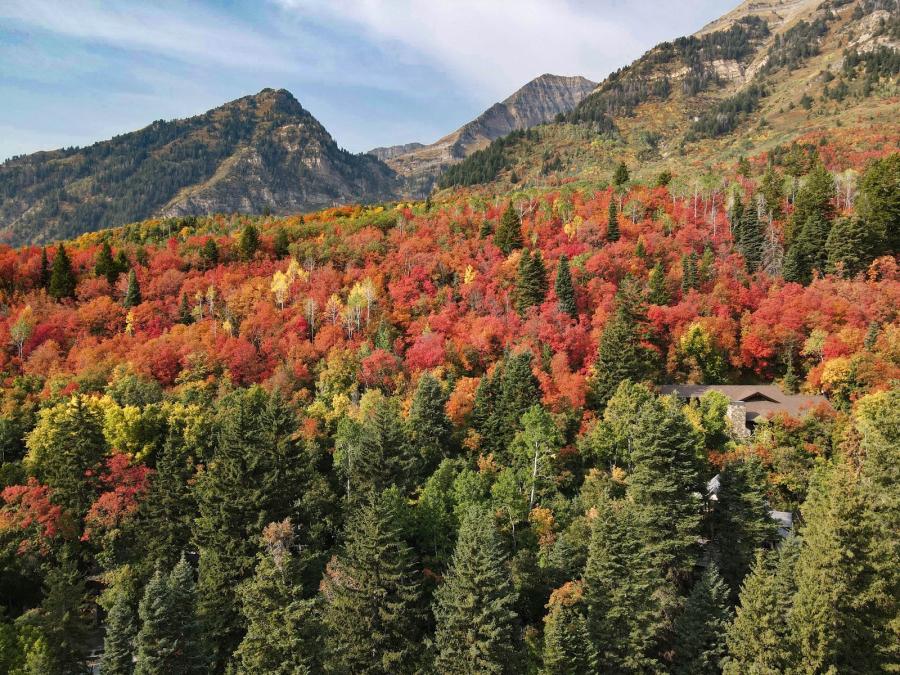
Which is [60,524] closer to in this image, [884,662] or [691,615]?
[691,615]

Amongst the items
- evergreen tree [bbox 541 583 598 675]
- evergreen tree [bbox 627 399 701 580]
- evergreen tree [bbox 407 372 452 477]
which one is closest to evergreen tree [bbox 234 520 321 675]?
evergreen tree [bbox 541 583 598 675]

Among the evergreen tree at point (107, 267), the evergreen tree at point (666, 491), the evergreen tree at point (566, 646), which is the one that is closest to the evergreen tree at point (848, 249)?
the evergreen tree at point (666, 491)

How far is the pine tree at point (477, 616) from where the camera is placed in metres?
27.9

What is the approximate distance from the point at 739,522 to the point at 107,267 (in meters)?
82.4

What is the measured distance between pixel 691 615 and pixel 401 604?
50.1ft

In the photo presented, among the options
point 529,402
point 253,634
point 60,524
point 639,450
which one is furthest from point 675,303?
point 60,524

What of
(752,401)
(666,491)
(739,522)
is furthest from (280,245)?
(739,522)

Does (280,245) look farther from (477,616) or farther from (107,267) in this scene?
(477,616)

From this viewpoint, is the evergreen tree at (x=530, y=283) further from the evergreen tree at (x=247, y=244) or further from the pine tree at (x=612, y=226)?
the evergreen tree at (x=247, y=244)

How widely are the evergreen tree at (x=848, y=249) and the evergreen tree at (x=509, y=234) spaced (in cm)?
3780

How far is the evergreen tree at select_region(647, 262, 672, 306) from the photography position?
210 feet

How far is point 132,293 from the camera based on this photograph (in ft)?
248

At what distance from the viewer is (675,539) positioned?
3438cm

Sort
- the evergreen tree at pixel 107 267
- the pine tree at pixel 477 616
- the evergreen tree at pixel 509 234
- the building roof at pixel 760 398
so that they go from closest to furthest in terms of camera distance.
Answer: the pine tree at pixel 477 616 < the building roof at pixel 760 398 < the evergreen tree at pixel 107 267 < the evergreen tree at pixel 509 234
